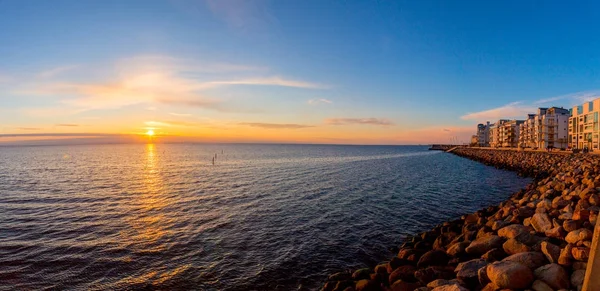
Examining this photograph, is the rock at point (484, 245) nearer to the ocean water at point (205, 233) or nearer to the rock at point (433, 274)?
the rock at point (433, 274)

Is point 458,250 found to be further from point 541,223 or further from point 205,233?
point 205,233

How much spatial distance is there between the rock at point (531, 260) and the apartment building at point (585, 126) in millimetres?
75050

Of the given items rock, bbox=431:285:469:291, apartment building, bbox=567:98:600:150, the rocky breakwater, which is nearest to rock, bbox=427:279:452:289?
the rocky breakwater

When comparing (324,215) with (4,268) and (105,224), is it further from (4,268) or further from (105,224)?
(4,268)

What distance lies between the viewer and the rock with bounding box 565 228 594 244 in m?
7.87

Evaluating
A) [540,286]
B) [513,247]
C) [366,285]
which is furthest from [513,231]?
[366,285]

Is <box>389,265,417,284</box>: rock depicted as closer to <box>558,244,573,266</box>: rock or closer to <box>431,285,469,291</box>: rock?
<box>431,285,469,291</box>: rock

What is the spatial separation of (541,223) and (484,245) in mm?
2272

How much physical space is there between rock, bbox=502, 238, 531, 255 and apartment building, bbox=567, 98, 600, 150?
73478mm

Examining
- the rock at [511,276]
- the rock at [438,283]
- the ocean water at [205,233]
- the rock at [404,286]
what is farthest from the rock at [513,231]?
the ocean water at [205,233]

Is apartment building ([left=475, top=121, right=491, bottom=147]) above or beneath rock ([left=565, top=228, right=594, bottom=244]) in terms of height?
above

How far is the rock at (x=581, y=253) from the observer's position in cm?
688

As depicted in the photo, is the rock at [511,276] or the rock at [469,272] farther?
the rock at [469,272]

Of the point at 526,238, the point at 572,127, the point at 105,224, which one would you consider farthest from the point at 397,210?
the point at 572,127
